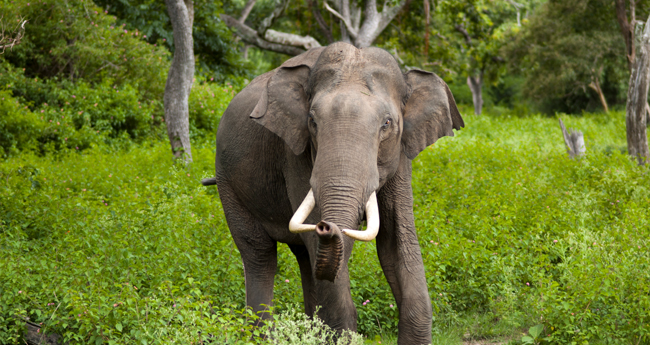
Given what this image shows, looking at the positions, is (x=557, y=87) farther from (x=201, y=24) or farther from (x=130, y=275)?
(x=130, y=275)

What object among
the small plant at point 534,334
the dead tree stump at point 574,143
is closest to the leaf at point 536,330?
the small plant at point 534,334

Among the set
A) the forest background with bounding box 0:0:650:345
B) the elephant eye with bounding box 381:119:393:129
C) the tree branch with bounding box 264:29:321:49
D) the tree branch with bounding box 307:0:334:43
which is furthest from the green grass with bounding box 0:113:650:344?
the tree branch with bounding box 307:0:334:43

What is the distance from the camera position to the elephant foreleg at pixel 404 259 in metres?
4.15

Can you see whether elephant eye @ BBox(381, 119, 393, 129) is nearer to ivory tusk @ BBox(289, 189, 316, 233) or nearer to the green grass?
ivory tusk @ BBox(289, 189, 316, 233)

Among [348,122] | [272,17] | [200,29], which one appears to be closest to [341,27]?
[272,17]

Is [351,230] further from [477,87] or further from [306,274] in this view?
[477,87]

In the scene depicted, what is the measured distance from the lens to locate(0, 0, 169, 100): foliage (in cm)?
1403

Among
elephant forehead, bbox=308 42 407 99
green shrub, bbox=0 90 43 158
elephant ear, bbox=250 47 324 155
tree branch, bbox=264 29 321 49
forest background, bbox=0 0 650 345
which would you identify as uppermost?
elephant forehead, bbox=308 42 407 99

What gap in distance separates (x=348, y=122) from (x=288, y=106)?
0.69m

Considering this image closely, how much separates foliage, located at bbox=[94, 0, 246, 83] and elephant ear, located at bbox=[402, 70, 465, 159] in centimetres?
1384

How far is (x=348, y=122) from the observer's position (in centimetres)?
353

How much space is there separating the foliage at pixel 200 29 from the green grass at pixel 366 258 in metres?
8.54

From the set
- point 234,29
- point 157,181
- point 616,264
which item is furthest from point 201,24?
point 616,264

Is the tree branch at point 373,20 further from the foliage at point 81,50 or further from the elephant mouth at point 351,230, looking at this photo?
the elephant mouth at point 351,230
